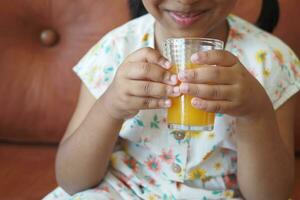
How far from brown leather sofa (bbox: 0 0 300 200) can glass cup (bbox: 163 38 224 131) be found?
1.72ft

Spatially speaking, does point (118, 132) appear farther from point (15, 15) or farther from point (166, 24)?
point (15, 15)

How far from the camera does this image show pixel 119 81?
0.80 metres

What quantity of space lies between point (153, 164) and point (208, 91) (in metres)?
0.33

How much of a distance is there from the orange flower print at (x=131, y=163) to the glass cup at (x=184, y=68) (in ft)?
0.89

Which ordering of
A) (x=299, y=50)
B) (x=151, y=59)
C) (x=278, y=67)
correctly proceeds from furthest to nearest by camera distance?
(x=299, y=50) < (x=278, y=67) < (x=151, y=59)

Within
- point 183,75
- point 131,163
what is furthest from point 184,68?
point 131,163

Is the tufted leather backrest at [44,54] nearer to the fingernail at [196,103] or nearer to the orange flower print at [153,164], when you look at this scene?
the orange flower print at [153,164]

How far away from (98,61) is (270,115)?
0.38m

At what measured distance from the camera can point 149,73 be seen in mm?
741

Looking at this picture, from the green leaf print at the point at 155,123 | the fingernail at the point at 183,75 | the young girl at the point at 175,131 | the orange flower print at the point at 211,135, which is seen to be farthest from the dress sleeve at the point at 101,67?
the fingernail at the point at 183,75

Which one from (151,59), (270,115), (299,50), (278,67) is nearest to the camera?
(151,59)

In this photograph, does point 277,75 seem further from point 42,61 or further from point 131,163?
point 42,61

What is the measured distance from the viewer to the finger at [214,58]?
0.70m

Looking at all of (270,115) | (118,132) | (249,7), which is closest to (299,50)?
(249,7)
